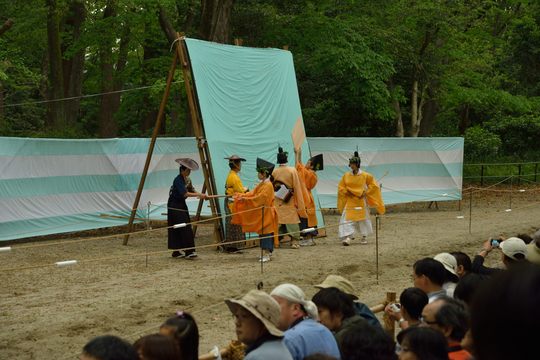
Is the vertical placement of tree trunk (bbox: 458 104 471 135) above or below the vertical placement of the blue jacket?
above

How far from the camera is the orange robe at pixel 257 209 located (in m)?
11.9

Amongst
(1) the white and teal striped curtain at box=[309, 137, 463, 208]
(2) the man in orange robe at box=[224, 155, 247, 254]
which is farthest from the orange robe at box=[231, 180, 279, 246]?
(1) the white and teal striped curtain at box=[309, 137, 463, 208]

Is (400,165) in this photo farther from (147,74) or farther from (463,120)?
(463,120)

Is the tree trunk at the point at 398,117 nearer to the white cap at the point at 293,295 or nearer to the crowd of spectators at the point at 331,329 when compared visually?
the crowd of spectators at the point at 331,329

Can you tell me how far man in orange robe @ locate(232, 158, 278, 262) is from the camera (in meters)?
11.9

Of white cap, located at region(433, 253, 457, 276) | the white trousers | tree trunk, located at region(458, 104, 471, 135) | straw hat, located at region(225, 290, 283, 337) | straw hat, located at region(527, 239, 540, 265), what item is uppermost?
tree trunk, located at region(458, 104, 471, 135)

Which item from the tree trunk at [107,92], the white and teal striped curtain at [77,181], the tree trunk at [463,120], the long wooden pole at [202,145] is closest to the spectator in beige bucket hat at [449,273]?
the long wooden pole at [202,145]

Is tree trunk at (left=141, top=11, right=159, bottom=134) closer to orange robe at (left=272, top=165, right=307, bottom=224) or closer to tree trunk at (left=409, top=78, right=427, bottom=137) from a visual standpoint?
orange robe at (left=272, top=165, right=307, bottom=224)

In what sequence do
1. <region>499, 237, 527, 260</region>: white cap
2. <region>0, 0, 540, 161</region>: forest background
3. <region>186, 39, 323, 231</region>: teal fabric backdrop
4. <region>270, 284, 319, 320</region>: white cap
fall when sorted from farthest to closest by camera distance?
<region>0, 0, 540, 161</region>: forest background, <region>186, 39, 323, 231</region>: teal fabric backdrop, <region>499, 237, 527, 260</region>: white cap, <region>270, 284, 319, 320</region>: white cap

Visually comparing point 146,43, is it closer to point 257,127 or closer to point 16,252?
point 257,127

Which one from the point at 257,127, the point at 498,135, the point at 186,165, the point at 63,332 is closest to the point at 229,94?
the point at 257,127

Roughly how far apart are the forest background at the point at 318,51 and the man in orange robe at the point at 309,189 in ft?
17.0

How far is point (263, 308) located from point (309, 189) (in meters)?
10.4

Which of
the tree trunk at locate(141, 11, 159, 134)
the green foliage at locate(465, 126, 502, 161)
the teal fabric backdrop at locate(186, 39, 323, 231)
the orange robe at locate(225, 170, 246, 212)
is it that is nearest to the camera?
the orange robe at locate(225, 170, 246, 212)
